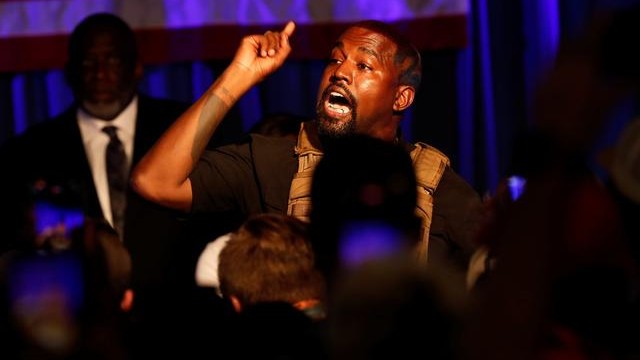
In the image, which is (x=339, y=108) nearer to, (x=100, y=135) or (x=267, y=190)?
(x=267, y=190)

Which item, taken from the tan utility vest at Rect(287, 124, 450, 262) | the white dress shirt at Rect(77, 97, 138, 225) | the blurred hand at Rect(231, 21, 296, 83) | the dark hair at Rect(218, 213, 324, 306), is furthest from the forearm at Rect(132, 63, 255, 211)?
the white dress shirt at Rect(77, 97, 138, 225)

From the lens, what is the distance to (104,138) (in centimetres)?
350

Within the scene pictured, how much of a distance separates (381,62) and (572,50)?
187 centimetres

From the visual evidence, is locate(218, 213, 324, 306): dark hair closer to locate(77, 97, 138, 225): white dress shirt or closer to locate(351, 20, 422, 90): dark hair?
locate(351, 20, 422, 90): dark hair

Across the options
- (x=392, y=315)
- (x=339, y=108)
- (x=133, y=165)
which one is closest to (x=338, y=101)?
(x=339, y=108)

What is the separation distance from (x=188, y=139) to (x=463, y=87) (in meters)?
1.48

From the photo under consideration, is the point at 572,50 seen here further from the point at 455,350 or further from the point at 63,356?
the point at 63,356

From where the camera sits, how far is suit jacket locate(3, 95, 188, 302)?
128 inches

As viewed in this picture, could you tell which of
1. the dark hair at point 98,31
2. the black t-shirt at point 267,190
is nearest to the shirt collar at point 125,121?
the dark hair at point 98,31

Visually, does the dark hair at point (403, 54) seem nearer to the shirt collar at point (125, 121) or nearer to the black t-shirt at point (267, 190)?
the black t-shirt at point (267, 190)

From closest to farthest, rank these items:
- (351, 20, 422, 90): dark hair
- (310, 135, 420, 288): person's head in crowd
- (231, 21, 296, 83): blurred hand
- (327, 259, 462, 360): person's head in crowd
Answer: (327, 259, 462, 360): person's head in crowd → (310, 135, 420, 288): person's head in crowd → (231, 21, 296, 83): blurred hand → (351, 20, 422, 90): dark hair

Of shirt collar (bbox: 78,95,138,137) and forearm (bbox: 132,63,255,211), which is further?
shirt collar (bbox: 78,95,138,137)

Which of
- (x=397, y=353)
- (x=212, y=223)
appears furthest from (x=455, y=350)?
(x=212, y=223)

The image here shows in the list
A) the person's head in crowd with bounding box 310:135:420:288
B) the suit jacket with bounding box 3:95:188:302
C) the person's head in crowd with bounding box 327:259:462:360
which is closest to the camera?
the person's head in crowd with bounding box 327:259:462:360
